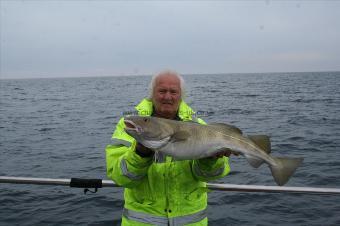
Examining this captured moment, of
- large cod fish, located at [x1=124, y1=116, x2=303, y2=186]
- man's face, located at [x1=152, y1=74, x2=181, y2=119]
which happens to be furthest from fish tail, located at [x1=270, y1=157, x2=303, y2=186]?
man's face, located at [x1=152, y1=74, x2=181, y2=119]

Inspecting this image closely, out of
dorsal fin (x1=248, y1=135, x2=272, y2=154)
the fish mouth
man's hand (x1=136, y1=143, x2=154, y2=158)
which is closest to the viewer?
the fish mouth

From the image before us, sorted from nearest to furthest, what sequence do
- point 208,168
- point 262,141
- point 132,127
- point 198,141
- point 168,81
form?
point 132,127 → point 198,141 → point 208,168 → point 262,141 → point 168,81

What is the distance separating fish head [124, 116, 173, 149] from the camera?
3479 millimetres

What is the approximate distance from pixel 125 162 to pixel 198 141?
0.71 m

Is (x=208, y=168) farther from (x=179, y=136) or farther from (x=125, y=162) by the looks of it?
(x=125, y=162)

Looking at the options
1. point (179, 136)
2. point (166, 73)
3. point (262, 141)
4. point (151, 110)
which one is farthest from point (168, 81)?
point (262, 141)

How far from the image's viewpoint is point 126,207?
4.11 meters

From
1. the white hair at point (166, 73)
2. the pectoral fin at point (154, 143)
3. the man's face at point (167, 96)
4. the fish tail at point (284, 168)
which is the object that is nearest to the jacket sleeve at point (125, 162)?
the pectoral fin at point (154, 143)

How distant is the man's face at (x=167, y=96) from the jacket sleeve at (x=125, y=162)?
0.50 metres

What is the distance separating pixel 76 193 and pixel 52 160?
4.50m

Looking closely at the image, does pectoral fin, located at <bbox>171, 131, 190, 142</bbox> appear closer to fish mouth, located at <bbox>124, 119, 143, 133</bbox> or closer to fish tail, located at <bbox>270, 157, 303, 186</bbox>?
fish mouth, located at <bbox>124, 119, 143, 133</bbox>

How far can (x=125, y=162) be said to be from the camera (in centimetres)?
371

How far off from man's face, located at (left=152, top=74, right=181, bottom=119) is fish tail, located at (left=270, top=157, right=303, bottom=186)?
1181 mm

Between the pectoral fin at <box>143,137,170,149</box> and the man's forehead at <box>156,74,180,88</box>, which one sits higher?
the man's forehead at <box>156,74,180,88</box>
